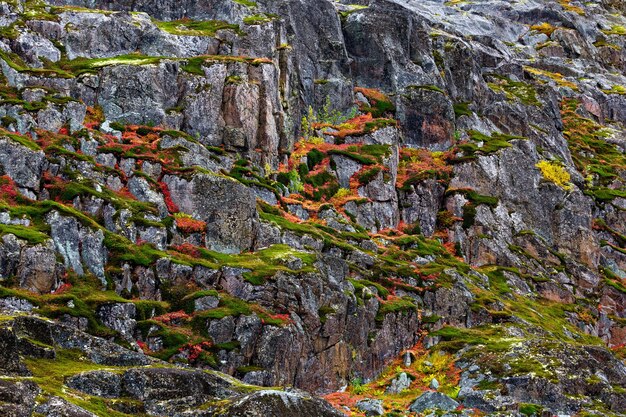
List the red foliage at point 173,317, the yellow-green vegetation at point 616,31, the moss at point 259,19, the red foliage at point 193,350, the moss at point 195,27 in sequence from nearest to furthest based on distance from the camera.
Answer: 1. the red foliage at point 193,350
2. the red foliage at point 173,317
3. the moss at point 195,27
4. the moss at point 259,19
5. the yellow-green vegetation at point 616,31

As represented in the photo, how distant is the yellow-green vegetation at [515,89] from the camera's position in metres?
107

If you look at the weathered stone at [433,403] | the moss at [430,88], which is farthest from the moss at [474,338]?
the moss at [430,88]

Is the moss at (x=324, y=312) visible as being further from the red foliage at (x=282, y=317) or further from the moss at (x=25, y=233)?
the moss at (x=25, y=233)

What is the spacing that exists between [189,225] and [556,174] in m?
49.1

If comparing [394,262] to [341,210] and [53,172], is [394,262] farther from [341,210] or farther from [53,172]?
[53,172]

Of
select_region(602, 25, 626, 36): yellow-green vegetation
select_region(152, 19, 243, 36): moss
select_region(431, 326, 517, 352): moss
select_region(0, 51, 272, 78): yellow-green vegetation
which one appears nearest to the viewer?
select_region(431, 326, 517, 352): moss

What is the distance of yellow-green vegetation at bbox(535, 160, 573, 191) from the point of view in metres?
85.9

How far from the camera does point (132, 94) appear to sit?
66750mm

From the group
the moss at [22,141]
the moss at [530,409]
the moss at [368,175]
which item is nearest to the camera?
the moss at [530,409]

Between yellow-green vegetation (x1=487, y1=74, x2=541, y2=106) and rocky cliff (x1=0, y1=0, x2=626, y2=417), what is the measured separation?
0.67 metres

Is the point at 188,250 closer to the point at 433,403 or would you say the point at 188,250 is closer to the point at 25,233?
the point at 25,233

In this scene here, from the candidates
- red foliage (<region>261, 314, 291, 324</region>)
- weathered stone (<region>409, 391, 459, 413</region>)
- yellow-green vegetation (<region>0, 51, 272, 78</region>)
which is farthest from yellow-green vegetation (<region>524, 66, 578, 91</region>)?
weathered stone (<region>409, 391, 459, 413</region>)

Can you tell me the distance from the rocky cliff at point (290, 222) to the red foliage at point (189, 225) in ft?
1.65

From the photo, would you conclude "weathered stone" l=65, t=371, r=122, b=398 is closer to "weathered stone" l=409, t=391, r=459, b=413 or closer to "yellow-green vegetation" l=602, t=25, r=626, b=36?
"weathered stone" l=409, t=391, r=459, b=413
